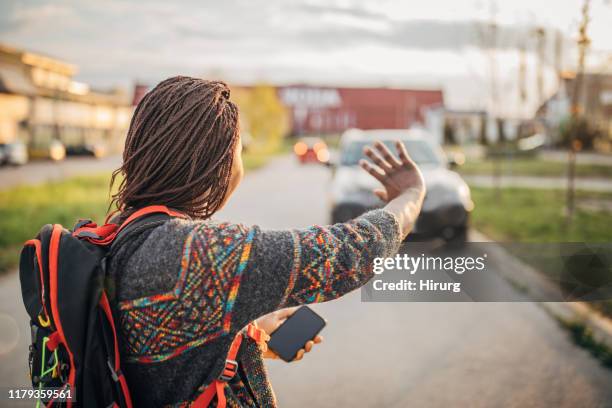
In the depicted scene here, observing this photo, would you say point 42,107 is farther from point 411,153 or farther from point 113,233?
point 113,233

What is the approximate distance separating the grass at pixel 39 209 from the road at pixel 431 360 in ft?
8.26

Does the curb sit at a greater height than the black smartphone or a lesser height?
lesser

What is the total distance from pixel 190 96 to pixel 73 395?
758 millimetres

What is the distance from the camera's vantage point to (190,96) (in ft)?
4.52

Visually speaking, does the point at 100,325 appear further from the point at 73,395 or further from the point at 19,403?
the point at 19,403

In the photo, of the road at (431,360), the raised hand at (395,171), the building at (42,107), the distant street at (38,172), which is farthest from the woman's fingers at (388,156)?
the building at (42,107)

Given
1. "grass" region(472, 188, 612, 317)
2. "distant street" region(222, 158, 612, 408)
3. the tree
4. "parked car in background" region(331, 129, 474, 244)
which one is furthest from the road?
the tree

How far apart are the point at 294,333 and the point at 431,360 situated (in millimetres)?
2738

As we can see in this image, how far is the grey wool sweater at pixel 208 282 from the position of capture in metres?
1.21

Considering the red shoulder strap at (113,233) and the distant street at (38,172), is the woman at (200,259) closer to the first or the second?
the red shoulder strap at (113,233)

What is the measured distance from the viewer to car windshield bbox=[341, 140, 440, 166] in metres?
8.73

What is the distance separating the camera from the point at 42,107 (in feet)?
145

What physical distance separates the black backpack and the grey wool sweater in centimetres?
4

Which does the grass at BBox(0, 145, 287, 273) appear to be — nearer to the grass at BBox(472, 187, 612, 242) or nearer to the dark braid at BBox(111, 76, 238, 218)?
the dark braid at BBox(111, 76, 238, 218)
